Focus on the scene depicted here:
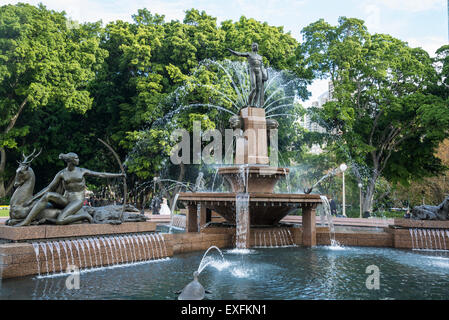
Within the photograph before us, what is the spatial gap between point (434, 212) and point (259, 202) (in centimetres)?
568

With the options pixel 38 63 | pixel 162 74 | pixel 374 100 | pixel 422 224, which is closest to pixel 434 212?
pixel 422 224

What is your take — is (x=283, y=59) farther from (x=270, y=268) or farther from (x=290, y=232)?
(x=270, y=268)

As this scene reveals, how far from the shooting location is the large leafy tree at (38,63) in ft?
78.2

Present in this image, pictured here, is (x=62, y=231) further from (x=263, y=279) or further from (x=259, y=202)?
(x=259, y=202)

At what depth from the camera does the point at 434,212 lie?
11.9 m

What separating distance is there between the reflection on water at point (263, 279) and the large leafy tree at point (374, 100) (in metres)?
18.2

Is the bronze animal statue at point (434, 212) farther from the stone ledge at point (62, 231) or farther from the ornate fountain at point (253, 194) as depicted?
the stone ledge at point (62, 231)

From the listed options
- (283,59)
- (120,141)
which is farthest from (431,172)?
(120,141)

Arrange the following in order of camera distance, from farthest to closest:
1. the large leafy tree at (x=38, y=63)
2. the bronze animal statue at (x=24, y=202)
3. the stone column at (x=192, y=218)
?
1. the large leafy tree at (x=38, y=63)
2. the stone column at (x=192, y=218)
3. the bronze animal statue at (x=24, y=202)

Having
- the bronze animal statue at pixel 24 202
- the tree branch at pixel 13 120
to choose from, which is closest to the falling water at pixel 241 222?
the bronze animal statue at pixel 24 202

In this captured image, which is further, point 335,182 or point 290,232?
point 335,182

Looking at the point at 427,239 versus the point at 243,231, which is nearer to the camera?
the point at 243,231

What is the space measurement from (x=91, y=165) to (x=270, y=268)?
23668 millimetres

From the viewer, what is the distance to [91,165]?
28.9m
